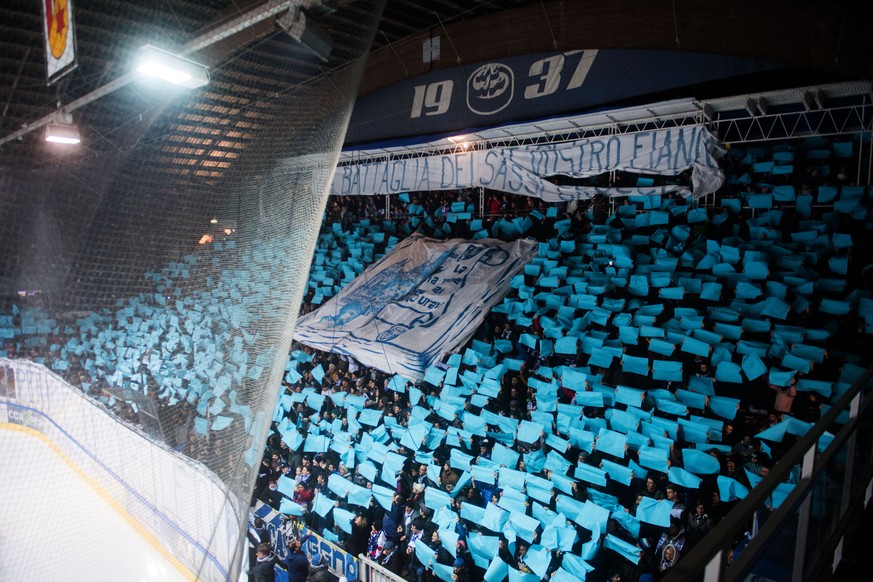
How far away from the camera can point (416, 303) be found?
7.78 m

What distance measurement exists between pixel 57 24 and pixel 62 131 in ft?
1.92

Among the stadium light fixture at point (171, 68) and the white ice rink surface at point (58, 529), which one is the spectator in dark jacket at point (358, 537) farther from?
the stadium light fixture at point (171, 68)

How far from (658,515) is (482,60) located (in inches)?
245

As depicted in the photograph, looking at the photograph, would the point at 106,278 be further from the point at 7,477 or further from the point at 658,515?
the point at 658,515

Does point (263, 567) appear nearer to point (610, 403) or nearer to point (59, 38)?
point (610, 403)

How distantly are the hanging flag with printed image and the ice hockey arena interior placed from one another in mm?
26

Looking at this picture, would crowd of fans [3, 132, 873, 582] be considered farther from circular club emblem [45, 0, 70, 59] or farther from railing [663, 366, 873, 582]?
railing [663, 366, 873, 582]

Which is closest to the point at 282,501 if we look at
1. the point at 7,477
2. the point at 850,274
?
the point at 7,477

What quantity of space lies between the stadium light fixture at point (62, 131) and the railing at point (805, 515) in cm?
355

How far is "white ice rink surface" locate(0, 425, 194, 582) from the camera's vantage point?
3906 millimetres

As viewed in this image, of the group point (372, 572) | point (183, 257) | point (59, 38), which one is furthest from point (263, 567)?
point (59, 38)

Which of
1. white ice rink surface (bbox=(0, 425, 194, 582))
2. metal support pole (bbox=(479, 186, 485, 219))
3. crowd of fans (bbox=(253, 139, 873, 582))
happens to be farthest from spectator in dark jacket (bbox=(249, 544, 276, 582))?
metal support pole (bbox=(479, 186, 485, 219))

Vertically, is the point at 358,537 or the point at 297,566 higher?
the point at 358,537

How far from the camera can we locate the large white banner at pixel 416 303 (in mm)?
6992
